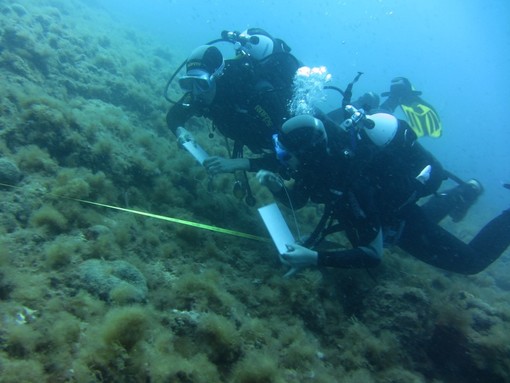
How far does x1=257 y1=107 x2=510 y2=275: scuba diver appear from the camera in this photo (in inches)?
171

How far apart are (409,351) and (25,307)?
174 inches

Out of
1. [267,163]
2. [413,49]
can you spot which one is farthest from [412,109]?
[413,49]

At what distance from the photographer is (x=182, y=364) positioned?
2.62 metres

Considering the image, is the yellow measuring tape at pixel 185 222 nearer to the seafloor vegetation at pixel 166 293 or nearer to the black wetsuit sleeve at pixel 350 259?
the seafloor vegetation at pixel 166 293

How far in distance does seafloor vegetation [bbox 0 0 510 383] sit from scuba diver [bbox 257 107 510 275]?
55cm

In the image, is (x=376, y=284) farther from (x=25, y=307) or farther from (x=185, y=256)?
(x=25, y=307)

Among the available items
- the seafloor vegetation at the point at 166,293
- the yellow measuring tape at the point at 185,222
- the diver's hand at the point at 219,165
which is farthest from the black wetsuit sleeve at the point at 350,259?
the diver's hand at the point at 219,165

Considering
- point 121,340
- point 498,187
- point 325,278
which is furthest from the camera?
point 498,187

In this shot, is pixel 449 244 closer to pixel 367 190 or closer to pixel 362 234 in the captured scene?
pixel 362 234

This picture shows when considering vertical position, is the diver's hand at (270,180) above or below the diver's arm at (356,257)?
above

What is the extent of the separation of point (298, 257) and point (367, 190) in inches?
52.2

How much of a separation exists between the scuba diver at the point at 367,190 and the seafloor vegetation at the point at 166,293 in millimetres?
551

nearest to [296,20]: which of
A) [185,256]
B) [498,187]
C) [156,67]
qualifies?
[498,187]

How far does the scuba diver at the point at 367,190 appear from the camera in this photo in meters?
4.33
